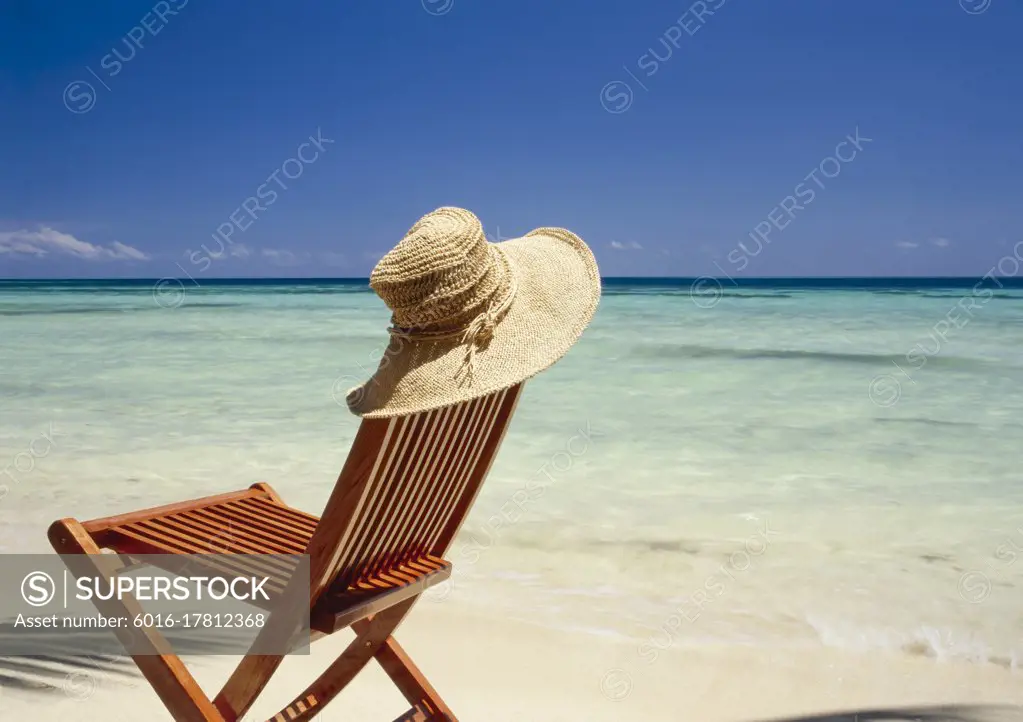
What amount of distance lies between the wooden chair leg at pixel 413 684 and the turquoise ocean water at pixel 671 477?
3.13ft

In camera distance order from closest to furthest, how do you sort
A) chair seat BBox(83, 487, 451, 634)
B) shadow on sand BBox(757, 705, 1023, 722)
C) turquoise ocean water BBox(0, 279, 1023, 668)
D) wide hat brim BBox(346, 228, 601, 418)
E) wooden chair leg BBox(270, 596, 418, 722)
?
wide hat brim BBox(346, 228, 601, 418) → chair seat BBox(83, 487, 451, 634) → wooden chair leg BBox(270, 596, 418, 722) → shadow on sand BBox(757, 705, 1023, 722) → turquoise ocean water BBox(0, 279, 1023, 668)

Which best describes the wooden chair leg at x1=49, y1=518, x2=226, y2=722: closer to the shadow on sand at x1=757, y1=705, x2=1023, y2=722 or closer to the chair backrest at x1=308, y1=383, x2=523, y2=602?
the chair backrest at x1=308, y1=383, x2=523, y2=602

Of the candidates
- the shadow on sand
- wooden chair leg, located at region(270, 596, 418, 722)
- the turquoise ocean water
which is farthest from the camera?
the turquoise ocean water

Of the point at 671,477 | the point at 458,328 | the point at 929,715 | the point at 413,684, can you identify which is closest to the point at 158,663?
the point at 413,684

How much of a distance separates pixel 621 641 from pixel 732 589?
67 centimetres

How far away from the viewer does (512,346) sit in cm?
176

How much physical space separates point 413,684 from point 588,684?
2.41 ft

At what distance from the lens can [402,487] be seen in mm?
1804

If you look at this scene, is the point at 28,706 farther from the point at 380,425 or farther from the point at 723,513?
the point at 723,513

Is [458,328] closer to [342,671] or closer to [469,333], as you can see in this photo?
[469,333]

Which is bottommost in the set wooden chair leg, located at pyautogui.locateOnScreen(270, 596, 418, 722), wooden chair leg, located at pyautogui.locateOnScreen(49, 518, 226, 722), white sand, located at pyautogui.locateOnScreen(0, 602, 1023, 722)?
white sand, located at pyautogui.locateOnScreen(0, 602, 1023, 722)

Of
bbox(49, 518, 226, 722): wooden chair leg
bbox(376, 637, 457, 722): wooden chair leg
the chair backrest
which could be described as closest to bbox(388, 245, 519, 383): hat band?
the chair backrest

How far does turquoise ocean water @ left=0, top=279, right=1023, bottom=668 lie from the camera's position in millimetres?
3396

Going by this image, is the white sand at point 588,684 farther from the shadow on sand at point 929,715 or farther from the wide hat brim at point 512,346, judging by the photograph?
the wide hat brim at point 512,346
